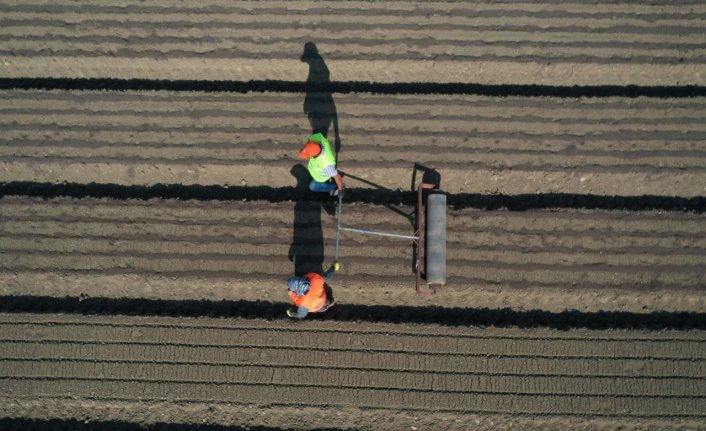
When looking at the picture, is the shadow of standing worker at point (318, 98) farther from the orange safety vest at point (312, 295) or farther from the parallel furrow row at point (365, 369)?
the parallel furrow row at point (365, 369)

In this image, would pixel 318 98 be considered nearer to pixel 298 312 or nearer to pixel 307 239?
pixel 307 239

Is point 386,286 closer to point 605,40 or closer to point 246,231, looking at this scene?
point 246,231

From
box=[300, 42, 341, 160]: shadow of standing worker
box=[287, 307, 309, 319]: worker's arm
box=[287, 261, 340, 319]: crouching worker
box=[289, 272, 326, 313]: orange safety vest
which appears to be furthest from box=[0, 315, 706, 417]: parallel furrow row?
box=[300, 42, 341, 160]: shadow of standing worker

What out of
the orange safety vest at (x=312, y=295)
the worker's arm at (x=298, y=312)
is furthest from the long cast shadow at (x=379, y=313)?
the orange safety vest at (x=312, y=295)

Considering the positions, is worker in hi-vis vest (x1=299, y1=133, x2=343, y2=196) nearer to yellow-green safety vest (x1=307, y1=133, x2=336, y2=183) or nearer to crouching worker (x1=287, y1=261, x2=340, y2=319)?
yellow-green safety vest (x1=307, y1=133, x2=336, y2=183)

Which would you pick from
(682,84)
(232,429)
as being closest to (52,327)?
(232,429)

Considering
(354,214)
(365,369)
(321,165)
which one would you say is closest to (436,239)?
(354,214)
